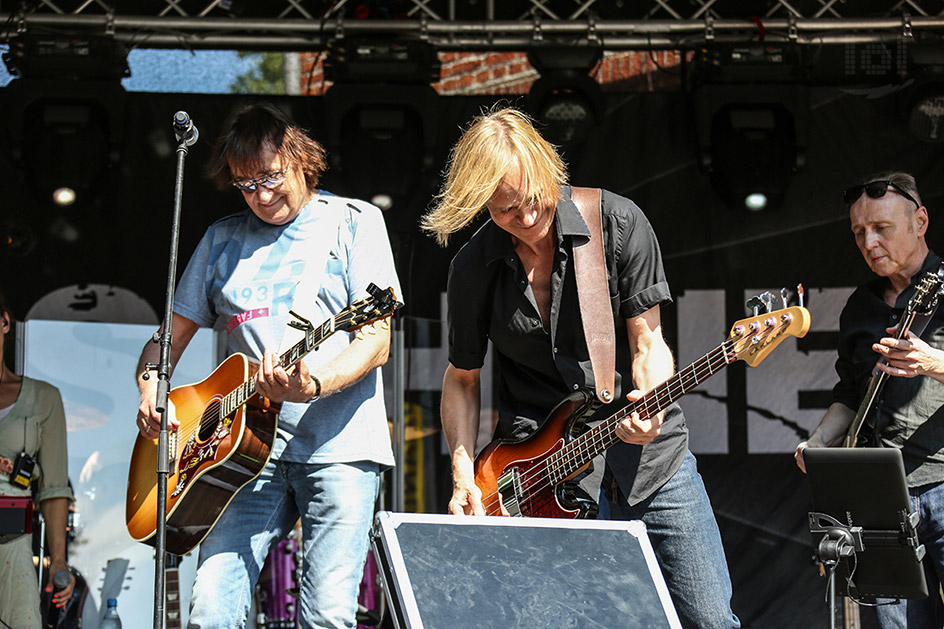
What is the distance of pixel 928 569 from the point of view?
3607mm

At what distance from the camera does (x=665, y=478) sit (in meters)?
2.99

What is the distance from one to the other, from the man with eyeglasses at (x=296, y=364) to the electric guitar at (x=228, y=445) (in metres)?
0.06

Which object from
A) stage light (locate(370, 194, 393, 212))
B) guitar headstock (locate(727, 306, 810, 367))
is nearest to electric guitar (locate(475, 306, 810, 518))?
guitar headstock (locate(727, 306, 810, 367))

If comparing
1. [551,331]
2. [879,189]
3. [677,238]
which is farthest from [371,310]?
[677,238]

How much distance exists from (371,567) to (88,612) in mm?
1334

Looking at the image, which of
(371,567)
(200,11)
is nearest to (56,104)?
(200,11)

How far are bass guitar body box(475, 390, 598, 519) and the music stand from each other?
0.82 meters

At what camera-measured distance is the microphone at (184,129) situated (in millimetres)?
3145

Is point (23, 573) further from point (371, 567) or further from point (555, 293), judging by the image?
point (555, 293)

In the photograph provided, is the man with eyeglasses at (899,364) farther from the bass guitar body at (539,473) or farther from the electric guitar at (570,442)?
the bass guitar body at (539,473)

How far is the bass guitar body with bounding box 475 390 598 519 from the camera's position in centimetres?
305

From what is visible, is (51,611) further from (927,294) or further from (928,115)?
(928,115)

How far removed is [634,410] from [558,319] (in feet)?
1.20

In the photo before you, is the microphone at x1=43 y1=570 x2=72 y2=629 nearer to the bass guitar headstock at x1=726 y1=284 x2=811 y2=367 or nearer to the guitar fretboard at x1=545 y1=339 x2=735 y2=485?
the guitar fretboard at x1=545 y1=339 x2=735 y2=485
